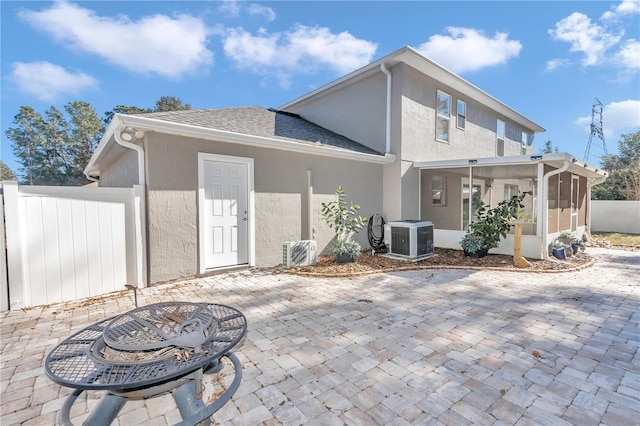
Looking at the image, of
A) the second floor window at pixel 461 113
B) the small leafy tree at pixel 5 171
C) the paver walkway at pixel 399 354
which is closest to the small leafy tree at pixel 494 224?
the paver walkway at pixel 399 354

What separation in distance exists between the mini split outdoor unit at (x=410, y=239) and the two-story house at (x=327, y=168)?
107cm

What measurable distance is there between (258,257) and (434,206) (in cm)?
531

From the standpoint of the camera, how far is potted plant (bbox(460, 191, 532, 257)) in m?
6.65

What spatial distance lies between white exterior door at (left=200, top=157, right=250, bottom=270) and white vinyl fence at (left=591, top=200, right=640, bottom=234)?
614 inches

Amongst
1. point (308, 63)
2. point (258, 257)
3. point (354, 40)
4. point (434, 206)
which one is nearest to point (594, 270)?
point (434, 206)

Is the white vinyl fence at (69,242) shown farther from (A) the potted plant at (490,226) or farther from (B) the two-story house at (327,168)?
(A) the potted plant at (490,226)

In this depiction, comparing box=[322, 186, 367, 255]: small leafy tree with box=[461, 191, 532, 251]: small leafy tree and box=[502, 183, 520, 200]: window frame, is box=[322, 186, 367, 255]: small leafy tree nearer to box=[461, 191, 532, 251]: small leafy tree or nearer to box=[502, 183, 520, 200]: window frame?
box=[461, 191, 532, 251]: small leafy tree

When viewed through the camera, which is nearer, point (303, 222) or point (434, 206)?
point (303, 222)

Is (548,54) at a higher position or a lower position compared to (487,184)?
higher

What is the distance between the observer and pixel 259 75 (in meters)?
14.9

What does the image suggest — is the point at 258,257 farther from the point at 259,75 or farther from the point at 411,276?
the point at 259,75

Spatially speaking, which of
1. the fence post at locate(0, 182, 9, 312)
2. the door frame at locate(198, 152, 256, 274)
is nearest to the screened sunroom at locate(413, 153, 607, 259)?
the door frame at locate(198, 152, 256, 274)

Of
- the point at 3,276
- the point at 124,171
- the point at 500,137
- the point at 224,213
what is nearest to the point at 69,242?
the point at 3,276

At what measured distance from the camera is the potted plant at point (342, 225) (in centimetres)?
636
